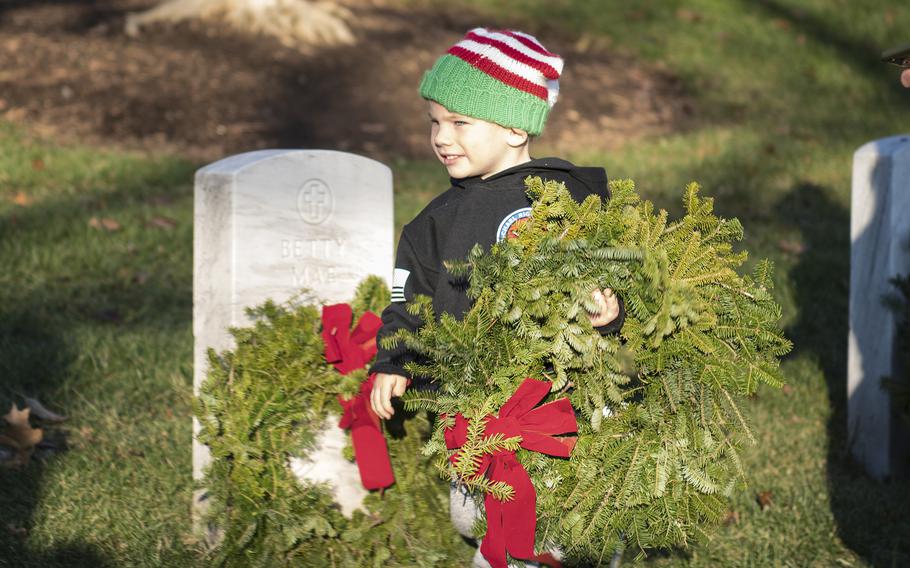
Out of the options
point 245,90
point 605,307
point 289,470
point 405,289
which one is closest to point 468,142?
point 405,289

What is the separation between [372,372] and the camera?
315cm

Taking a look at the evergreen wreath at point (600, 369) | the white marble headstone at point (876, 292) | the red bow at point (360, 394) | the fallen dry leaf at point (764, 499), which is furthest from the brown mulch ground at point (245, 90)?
the evergreen wreath at point (600, 369)

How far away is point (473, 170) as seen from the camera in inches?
127

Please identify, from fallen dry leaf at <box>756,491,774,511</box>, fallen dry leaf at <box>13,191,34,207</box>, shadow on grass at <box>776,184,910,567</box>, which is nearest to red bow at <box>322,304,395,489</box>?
fallen dry leaf at <box>756,491,774,511</box>

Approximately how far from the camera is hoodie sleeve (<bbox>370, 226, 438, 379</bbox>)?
10.1 ft

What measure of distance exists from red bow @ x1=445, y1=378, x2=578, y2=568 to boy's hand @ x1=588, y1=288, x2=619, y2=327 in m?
0.23

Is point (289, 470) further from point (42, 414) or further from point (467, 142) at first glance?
point (42, 414)

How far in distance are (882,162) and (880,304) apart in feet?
2.18

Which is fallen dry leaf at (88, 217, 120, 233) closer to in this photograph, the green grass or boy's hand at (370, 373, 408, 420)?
the green grass

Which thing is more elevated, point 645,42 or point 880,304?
point 880,304

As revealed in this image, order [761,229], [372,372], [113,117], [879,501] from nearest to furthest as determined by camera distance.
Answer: [372,372] → [879,501] → [761,229] → [113,117]

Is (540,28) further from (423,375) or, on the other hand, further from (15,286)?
(423,375)

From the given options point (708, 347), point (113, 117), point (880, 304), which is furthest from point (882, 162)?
point (113, 117)

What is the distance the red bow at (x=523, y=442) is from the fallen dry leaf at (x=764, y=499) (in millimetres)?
1840
